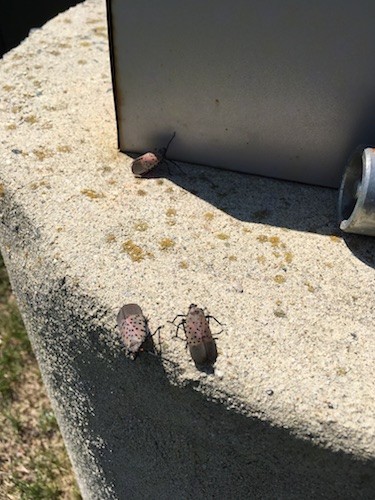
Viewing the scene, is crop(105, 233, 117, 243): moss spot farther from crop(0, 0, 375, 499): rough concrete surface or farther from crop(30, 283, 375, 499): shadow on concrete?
crop(30, 283, 375, 499): shadow on concrete

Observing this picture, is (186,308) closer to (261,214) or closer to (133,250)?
(133,250)

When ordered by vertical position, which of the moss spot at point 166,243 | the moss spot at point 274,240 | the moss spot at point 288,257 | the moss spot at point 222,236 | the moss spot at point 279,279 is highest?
the moss spot at point 166,243

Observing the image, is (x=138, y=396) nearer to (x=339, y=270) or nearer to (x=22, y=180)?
(x=339, y=270)

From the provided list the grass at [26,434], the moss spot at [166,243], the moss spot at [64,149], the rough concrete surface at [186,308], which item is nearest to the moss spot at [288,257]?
the rough concrete surface at [186,308]

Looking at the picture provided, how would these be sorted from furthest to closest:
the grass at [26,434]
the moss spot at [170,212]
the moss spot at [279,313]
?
the grass at [26,434], the moss spot at [170,212], the moss spot at [279,313]

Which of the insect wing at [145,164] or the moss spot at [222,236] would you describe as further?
the insect wing at [145,164]

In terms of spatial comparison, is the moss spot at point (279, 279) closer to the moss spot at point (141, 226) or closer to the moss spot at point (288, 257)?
the moss spot at point (288, 257)

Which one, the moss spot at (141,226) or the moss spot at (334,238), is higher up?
the moss spot at (141,226)
